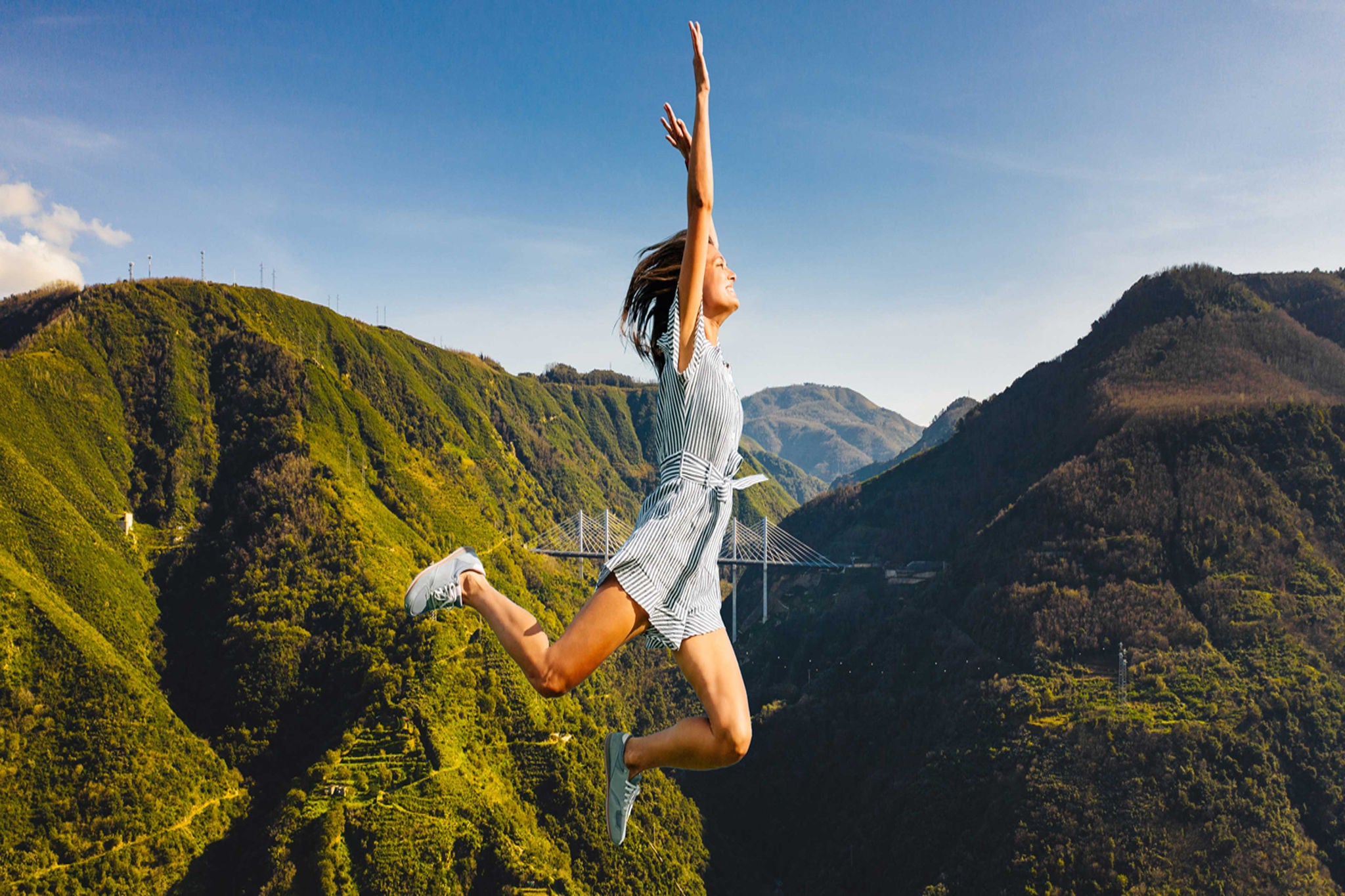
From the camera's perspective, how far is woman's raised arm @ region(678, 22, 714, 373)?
3475mm

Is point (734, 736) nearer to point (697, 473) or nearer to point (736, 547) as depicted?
point (697, 473)

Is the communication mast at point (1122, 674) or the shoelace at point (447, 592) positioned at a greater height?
the shoelace at point (447, 592)

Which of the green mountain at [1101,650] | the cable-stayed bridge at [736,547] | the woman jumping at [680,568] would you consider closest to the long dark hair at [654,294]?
the woman jumping at [680,568]

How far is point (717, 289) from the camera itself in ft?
13.2

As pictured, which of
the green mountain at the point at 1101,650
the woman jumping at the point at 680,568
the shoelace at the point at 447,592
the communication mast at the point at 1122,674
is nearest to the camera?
the woman jumping at the point at 680,568

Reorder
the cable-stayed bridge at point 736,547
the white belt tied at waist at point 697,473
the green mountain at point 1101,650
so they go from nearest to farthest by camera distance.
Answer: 1. the white belt tied at waist at point 697,473
2. the green mountain at point 1101,650
3. the cable-stayed bridge at point 736,547

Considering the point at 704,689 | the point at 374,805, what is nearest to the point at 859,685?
the point at 374,805

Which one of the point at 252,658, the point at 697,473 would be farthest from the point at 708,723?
the point at 252,658

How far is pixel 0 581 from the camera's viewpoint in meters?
54.1

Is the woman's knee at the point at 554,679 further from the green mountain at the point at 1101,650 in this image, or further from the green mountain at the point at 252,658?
the green mountain at the point at 252,658

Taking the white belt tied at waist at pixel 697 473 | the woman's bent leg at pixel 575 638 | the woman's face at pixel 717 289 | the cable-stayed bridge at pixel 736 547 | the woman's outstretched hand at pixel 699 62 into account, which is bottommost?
the cable-stayed bridge at pixel 736 547

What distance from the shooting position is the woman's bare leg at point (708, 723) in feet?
11.5

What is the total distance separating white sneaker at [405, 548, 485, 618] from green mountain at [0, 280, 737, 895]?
54.7 m

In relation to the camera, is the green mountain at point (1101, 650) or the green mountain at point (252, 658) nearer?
the green mountain at point (1101, 650)
